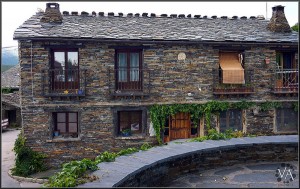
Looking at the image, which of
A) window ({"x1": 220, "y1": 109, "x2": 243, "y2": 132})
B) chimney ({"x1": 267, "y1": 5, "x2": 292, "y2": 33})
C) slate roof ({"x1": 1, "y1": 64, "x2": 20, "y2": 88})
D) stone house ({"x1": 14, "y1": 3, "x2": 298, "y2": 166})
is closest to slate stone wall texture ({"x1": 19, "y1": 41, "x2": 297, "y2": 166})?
stone house ({"x1": 14, "y1": 3, "x2": 298, "y2": 166})

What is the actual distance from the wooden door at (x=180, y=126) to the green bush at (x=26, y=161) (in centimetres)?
619

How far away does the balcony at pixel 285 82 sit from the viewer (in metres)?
17.0

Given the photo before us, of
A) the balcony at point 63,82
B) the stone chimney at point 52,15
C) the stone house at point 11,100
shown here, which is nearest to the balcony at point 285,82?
the balcony at point 63,82

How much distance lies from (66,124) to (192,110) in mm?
6045

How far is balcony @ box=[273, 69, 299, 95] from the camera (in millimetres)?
17000

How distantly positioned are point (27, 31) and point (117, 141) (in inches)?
252

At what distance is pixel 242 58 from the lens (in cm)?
1688

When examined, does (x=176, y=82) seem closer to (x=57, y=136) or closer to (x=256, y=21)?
(x=57, y=136)

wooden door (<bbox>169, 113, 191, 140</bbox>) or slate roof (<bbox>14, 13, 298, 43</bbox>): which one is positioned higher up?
slate roof (<bbox>14, 13, 298, 43</bbox>)

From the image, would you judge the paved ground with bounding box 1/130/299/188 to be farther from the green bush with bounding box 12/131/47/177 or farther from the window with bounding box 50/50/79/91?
the window with bounding box 50/50/79/91

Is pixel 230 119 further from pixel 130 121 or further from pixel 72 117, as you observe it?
pixel 72 117

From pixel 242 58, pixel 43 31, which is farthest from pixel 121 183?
pixel 242 58

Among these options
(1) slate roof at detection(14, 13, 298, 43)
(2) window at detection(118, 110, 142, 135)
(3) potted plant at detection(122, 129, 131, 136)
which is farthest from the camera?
(2) window at detection(118, 110, 142, 135)

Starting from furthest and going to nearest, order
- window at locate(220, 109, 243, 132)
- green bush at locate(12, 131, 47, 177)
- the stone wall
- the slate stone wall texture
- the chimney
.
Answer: the chimney, window at locate(220, 109, 243, 132), the slate stone wall texture, green bush at locate(12, 131, 47, 177), the stone wall
